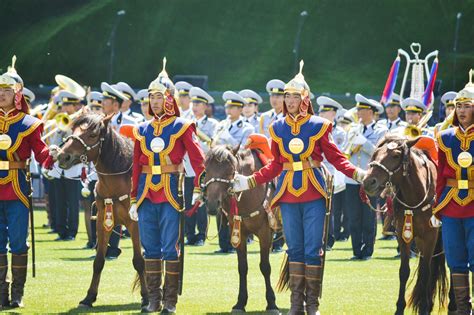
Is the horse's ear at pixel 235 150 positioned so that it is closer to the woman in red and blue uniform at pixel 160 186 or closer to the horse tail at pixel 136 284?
the woman in red and blue uniform at pixel 160 186

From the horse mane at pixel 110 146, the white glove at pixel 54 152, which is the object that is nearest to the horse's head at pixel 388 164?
the horse mane at pixel 110 146

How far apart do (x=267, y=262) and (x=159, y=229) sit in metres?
1.44

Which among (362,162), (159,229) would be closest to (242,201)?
(159,229)

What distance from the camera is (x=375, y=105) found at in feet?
57.0

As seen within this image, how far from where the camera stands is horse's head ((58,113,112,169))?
38.5 feet

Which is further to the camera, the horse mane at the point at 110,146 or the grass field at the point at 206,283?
the horse mane at the point at 110,146

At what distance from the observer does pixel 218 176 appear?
11.0m

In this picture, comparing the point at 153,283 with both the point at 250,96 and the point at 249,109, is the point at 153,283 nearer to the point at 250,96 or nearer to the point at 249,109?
the point at 249,109

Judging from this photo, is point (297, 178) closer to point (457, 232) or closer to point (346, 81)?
point (457, 232)

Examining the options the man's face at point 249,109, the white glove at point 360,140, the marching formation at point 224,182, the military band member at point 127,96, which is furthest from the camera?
the man's face at point 249,109

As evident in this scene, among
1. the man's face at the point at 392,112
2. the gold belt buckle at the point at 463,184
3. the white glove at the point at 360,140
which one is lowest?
the gold belt buckle at the point at 463,184

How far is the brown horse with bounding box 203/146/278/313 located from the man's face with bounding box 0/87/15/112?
6.97ft

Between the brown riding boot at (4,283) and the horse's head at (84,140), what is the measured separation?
118cm

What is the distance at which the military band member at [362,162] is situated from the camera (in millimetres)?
16984
